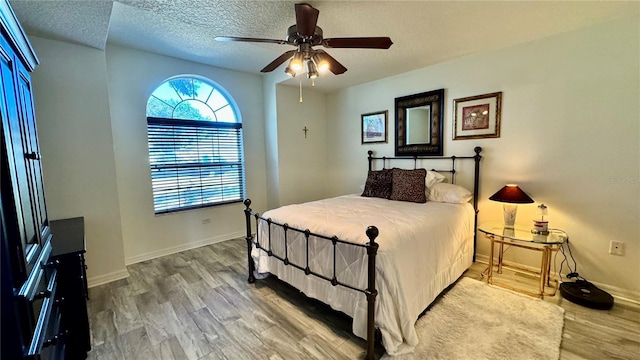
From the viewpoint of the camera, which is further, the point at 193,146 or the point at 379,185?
the point at 193,146

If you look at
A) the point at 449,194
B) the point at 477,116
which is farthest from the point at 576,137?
the point at 449,194

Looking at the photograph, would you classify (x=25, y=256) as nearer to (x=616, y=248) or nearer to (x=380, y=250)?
(x=380, y=250)

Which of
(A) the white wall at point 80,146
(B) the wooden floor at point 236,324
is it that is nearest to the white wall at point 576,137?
(B) the wooden floor at point 236,324

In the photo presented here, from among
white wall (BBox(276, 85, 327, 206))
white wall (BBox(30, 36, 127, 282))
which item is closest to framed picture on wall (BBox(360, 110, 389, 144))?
white wall (BBox(276, 85, 327, 206))

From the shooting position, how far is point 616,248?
7.88 ft

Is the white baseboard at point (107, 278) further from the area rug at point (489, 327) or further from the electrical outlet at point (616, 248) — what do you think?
the electrical outlet at point (616, 248)

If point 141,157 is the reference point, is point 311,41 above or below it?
above

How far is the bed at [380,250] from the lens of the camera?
1.72 metres

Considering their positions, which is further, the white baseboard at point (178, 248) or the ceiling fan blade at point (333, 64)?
the white baseboard at point (178, 248)

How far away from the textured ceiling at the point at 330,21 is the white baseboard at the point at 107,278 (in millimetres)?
2343

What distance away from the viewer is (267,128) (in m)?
4.40

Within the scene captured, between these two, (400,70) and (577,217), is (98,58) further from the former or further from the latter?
(577,217)

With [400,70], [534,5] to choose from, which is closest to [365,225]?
[534,5]

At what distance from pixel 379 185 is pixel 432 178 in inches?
26.5
